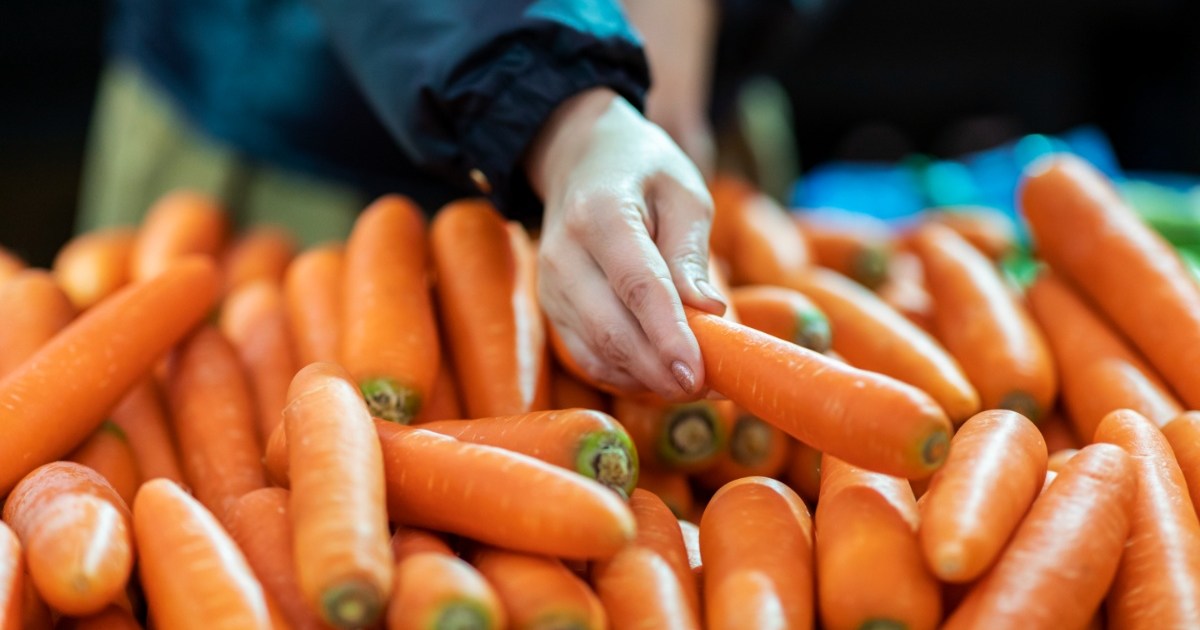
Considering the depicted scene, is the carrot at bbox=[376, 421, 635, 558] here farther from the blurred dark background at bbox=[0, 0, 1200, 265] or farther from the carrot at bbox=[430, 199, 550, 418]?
the blurred dark background at bbox=[0, 0, 1200, 265]

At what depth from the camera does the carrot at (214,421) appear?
0.96 metres

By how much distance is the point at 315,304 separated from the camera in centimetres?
118

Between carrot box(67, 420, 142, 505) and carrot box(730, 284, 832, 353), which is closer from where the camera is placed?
carrot box(67, 420, 142, 505)

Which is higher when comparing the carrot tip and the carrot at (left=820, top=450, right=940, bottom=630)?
the carrot at (left=820, top=450, right=940, bottom=630)

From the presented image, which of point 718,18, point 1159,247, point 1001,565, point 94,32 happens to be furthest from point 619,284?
point 94,32

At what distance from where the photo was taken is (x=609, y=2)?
1149mm

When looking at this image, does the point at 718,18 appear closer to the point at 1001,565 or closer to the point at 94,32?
the point at 1001,565

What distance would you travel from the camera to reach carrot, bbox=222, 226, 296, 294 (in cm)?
154

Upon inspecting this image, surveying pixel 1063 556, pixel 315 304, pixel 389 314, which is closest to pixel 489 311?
pixel 389 314

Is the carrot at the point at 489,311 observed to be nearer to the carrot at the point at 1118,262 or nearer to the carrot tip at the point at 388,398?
the carrot tip at the point at 388,398

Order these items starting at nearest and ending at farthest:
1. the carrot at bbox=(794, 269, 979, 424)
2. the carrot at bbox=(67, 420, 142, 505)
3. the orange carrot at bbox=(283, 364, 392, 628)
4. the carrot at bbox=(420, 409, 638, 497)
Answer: the orange carrot at bbox=(283, 364, 392, 628) → the carrot at bbox=(420, 409, 638, 497) → the carrot at bbox=(67, 420, 142, 505) → the carrot at bbox=(794, 269, 979, 424)

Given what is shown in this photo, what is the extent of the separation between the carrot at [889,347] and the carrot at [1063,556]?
256 mm

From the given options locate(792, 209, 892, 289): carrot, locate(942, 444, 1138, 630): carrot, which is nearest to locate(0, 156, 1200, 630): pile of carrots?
locate(942, 444, 1138, 630): carrot

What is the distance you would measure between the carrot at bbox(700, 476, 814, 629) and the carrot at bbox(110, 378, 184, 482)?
1.73ft
